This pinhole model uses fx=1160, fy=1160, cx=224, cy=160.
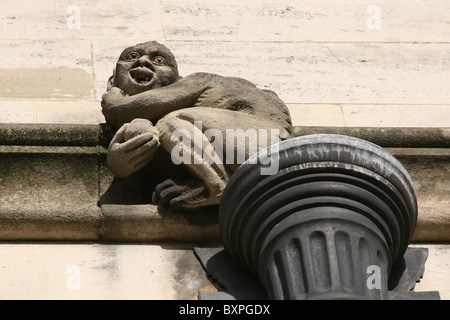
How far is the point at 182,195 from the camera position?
508 cm

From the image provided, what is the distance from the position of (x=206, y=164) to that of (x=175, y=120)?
0.89ft

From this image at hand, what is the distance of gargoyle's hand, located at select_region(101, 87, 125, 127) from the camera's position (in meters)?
5.29

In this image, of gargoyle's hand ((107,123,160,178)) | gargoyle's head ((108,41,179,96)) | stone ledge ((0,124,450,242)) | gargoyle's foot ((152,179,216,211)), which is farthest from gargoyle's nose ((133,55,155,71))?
gargoyle's foot ((152,179,216,211))

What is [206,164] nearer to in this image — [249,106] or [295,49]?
[249,106]

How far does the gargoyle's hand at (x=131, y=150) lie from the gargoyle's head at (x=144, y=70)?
0.33m

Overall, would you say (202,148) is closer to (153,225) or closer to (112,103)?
(153,225)

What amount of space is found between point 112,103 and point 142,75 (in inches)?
8.9

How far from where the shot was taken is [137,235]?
5.15 m

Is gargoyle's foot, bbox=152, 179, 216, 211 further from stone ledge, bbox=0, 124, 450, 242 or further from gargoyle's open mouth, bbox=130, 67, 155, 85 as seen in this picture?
gargoyle's open mouth, bbox=130, 67, 155, 85

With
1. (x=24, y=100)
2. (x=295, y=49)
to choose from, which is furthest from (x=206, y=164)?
(x=295, y=49)

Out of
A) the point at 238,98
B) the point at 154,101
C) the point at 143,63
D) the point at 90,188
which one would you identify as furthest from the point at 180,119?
the point at 90,188

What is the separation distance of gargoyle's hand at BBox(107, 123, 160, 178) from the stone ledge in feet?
0.61

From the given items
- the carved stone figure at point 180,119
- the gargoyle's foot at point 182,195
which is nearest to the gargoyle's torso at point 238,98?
the carved stone figure at point 180,119

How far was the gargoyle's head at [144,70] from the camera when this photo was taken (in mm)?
5406
